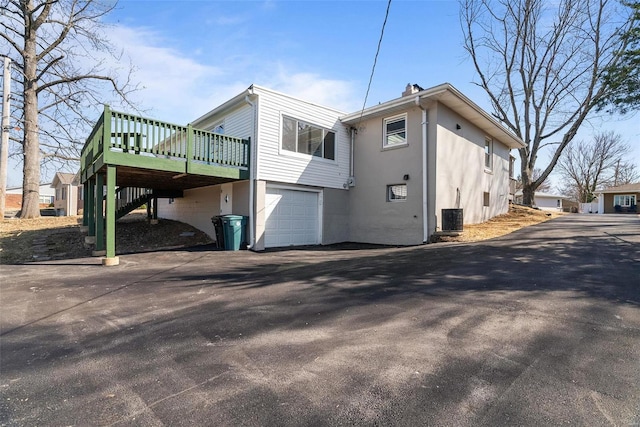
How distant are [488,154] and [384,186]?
22.1 feet

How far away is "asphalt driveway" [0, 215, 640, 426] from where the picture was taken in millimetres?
2156

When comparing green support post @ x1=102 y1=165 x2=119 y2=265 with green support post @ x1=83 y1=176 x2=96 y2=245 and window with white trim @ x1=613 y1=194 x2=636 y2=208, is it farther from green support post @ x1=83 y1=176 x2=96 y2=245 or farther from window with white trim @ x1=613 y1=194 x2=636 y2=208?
window with white trim @ x1=613 y1=194 x2=636 y2=208

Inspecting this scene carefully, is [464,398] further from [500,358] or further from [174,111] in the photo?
[174,111]

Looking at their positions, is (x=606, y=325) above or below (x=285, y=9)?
below

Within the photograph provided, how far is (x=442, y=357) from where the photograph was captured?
9.33 feet

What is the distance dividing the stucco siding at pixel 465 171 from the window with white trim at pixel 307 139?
4135mm

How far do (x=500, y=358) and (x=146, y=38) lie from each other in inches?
459

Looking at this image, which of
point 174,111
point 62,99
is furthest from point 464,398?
point 62,99

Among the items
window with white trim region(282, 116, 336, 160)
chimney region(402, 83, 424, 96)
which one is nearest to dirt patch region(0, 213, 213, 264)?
window with white trim region(282, 116, 336, 160)

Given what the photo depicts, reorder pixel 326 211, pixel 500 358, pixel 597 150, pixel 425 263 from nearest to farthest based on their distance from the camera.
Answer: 1. pixel 500 358
2. pixel 425 263
3. pixel 326 211
4. pixel 597 150

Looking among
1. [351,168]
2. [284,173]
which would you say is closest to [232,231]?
[284,173]

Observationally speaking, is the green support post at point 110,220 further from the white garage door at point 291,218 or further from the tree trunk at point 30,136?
the tree trunk at point 30,136

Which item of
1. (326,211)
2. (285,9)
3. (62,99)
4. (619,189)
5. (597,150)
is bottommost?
(326,211)

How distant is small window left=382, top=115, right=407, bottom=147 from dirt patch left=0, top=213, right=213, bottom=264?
7954mm
